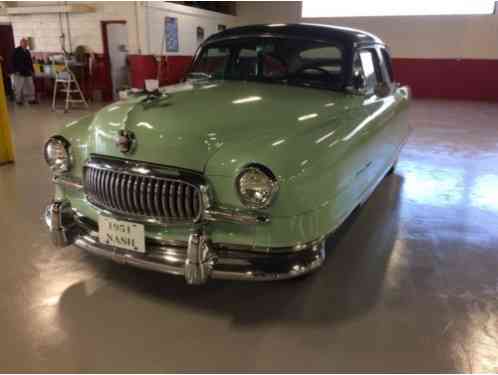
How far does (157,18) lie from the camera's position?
11.2m

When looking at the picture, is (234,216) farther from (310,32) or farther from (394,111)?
(394,111)

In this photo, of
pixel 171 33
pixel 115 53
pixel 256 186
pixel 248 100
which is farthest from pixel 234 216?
pixel 115 53

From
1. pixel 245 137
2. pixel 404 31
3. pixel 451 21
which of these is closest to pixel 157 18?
pixel 404 31

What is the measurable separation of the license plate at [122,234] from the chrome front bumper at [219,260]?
0.04m

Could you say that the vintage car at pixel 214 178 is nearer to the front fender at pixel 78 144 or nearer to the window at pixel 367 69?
the front fender at pixel 78 144

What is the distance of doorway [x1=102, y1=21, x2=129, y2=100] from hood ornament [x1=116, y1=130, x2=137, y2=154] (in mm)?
9949

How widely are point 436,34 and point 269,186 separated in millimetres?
13367

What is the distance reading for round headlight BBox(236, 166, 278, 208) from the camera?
1838 mm

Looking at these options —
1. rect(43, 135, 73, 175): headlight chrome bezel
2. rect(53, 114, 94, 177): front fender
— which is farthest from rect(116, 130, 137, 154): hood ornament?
rect(43, 135, 73, 175): headlight chrome bezel

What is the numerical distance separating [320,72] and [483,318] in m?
1.89

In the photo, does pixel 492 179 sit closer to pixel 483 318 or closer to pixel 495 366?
pixel 483 318

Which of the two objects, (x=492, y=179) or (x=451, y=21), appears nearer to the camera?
(x=492, y=179)

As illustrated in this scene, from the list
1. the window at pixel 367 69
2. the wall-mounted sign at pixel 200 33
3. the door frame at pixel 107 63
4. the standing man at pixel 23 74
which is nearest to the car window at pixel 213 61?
the window at pixel 367 69

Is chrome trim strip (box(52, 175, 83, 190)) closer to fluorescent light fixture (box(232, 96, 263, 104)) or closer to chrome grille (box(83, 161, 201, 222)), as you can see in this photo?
chrome grille (box(83, 161, 201, 222))
